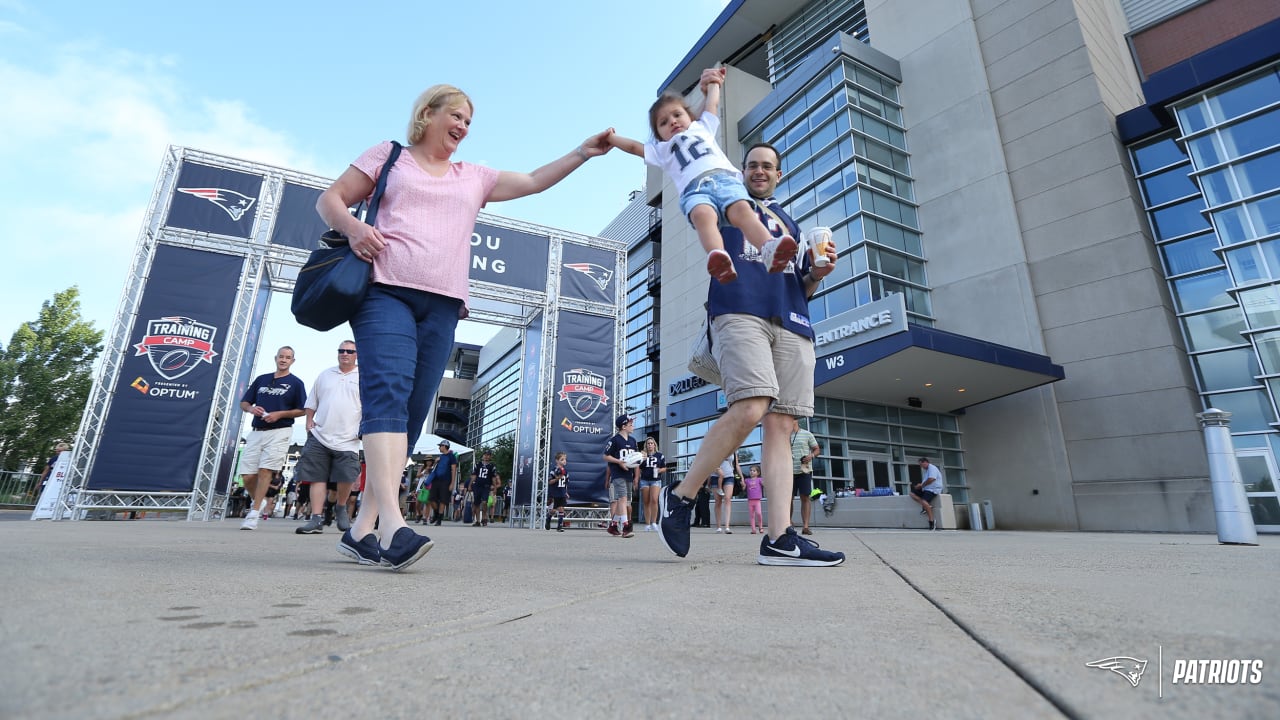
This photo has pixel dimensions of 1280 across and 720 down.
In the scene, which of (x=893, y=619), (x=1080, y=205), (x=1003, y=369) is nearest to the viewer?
(x=893, y=619)

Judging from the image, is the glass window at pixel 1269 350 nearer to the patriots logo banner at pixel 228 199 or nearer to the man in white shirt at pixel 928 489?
the man in white shirt at pixel 928 489

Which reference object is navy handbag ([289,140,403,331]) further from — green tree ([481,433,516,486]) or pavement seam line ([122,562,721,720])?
green tree ([481,433,516,486])

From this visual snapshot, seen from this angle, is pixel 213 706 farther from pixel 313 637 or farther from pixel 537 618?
pixel 537 618

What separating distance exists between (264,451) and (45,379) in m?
24.0

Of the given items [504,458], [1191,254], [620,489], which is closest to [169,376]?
→ [620,489]

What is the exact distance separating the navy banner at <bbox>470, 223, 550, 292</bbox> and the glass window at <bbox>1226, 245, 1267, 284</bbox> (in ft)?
46.1

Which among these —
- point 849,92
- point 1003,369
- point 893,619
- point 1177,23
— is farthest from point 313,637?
point 1177,23

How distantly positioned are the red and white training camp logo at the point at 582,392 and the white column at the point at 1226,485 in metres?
11.3

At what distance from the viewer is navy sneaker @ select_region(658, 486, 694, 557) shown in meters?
2.68

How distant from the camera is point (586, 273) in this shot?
15211mm

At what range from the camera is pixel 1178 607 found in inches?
42.1

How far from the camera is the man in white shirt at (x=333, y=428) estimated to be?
16.9 ft

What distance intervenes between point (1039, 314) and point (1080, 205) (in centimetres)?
263

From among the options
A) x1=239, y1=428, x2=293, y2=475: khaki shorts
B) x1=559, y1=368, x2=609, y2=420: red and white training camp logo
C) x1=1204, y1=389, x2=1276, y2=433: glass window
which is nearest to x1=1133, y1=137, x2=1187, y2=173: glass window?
x1=1204, y1=389, x2=1276, y2=433: glass window
